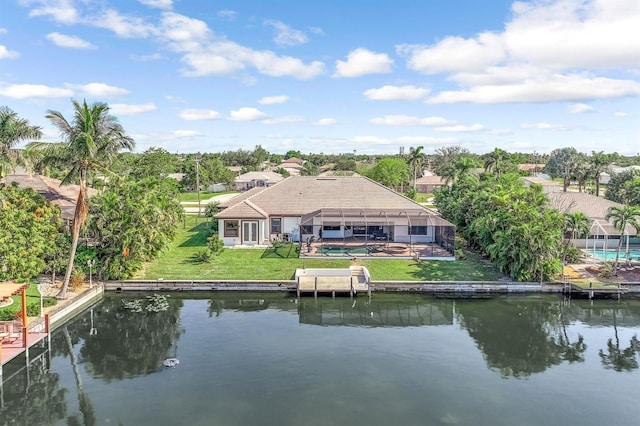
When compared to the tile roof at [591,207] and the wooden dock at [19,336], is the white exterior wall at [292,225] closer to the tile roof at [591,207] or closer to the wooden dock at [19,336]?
the tile roof at [591,207]

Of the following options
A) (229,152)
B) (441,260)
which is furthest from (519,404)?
(229,152)

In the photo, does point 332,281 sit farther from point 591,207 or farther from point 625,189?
point 625,189

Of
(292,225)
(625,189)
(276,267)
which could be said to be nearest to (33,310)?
(276,267)

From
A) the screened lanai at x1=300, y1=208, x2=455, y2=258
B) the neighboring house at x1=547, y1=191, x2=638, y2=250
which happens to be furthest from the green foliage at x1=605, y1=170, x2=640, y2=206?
the screened lanai at x1=300, y1=208, x2=455, y2=258

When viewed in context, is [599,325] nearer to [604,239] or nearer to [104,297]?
[604,239]

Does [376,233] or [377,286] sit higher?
[376,233]

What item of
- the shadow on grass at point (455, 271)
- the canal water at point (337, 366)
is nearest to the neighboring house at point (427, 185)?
the shadow on grass at point (455, 271)

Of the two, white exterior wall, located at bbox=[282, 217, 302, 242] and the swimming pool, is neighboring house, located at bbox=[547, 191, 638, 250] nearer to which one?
the swimming pool
